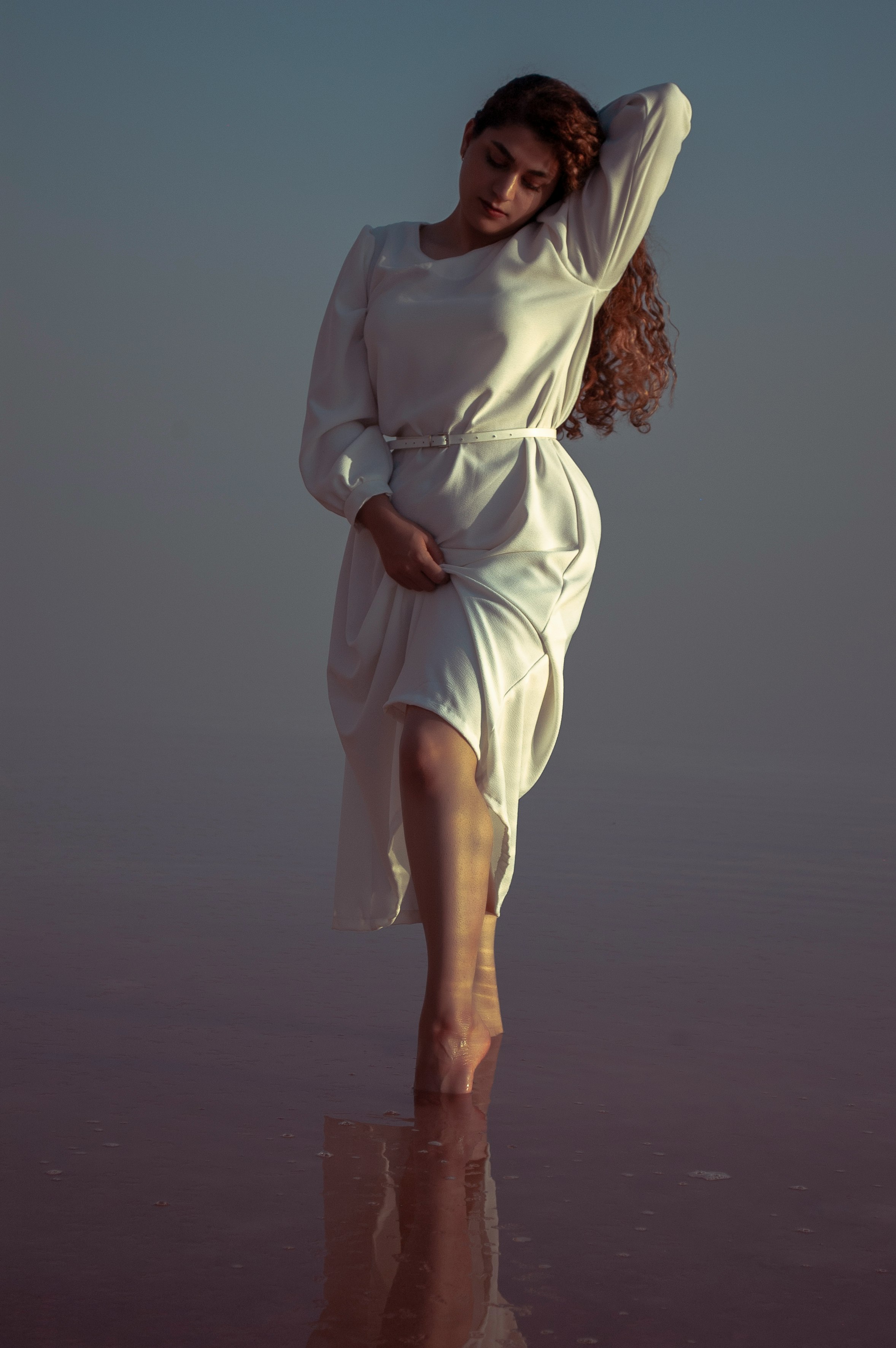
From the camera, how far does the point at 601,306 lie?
5.36ft

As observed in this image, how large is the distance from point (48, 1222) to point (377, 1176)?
25cm

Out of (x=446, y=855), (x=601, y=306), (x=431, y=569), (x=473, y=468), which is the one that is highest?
(x=601, y=306)

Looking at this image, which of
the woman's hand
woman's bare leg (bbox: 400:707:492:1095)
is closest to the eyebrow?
the woman's hand

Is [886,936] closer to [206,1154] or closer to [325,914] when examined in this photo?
[325,914]

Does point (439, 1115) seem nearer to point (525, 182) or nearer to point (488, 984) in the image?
point (488, 984)

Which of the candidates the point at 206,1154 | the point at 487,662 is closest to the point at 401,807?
the point at 487,662

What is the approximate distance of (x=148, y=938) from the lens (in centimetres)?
179

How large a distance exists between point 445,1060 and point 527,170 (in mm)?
982

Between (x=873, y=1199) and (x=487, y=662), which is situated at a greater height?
(x=487, y=662)

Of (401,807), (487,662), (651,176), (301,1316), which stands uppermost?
(651,176)

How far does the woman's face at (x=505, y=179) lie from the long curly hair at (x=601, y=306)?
1cm

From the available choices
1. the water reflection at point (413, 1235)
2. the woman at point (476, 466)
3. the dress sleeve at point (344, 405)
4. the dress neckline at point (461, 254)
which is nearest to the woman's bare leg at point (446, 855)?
the woman at point (476, 466)

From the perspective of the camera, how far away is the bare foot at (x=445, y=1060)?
1.28 meters

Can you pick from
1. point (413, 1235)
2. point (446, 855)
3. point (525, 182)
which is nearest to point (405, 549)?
point (446, 855)
